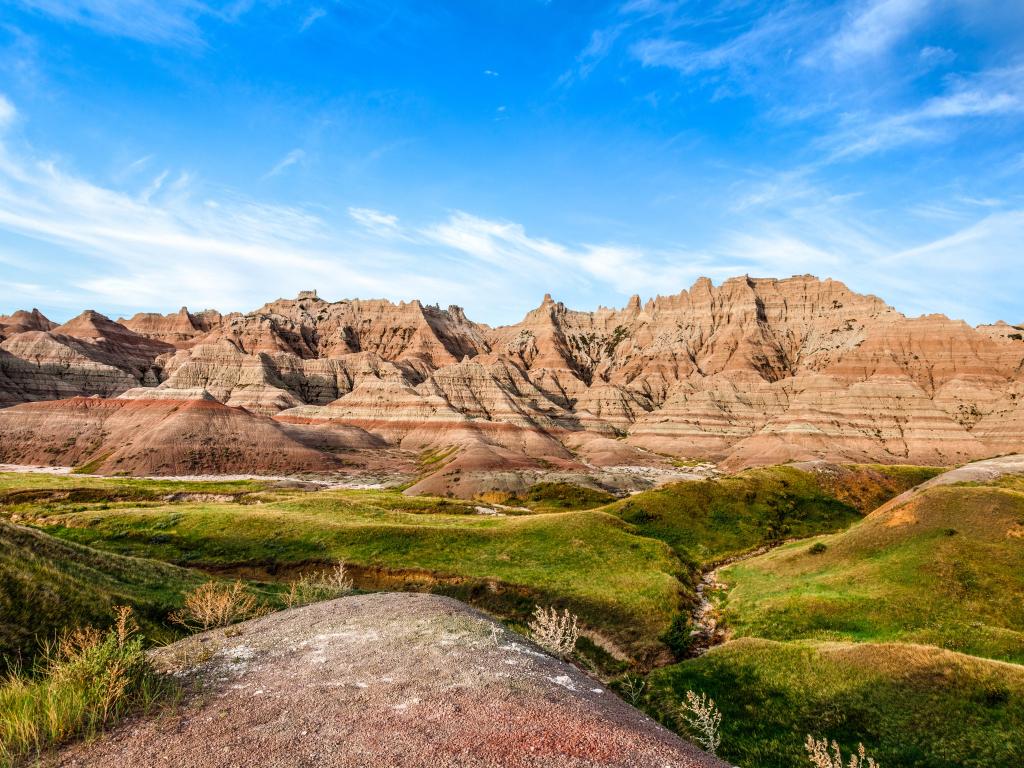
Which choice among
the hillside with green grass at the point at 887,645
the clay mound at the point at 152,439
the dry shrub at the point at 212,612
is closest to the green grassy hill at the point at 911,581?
the hillside with green grass at the point at 887,645

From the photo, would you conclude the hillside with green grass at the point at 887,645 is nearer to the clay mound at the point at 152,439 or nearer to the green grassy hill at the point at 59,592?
the green grassy hill at the point at 59,592

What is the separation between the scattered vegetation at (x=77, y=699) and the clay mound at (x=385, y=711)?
1.82 ft

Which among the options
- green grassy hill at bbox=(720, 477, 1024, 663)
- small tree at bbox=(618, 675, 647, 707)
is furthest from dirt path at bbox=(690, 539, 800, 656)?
small tree at bbox=(618, 675, 647, 707)

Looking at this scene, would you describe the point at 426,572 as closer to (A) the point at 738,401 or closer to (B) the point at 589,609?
(B) the point at 589,609

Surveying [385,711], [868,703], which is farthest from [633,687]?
[385,711]

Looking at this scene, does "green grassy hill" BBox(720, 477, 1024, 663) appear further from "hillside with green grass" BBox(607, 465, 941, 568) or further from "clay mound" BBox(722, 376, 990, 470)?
"clay mound" BBox(722, 376, 990, 470)

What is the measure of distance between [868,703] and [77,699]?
836 inches

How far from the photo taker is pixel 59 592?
55.9ft

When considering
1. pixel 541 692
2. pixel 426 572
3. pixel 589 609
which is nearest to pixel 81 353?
pixel 426 572

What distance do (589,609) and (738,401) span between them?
17108cm

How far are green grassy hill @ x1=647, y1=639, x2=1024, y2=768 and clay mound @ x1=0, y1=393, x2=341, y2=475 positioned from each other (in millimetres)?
120213

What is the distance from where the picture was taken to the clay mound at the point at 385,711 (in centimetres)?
870

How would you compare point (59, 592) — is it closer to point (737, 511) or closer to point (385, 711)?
point (385, 711)

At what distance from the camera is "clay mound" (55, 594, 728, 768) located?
870 centimetres
